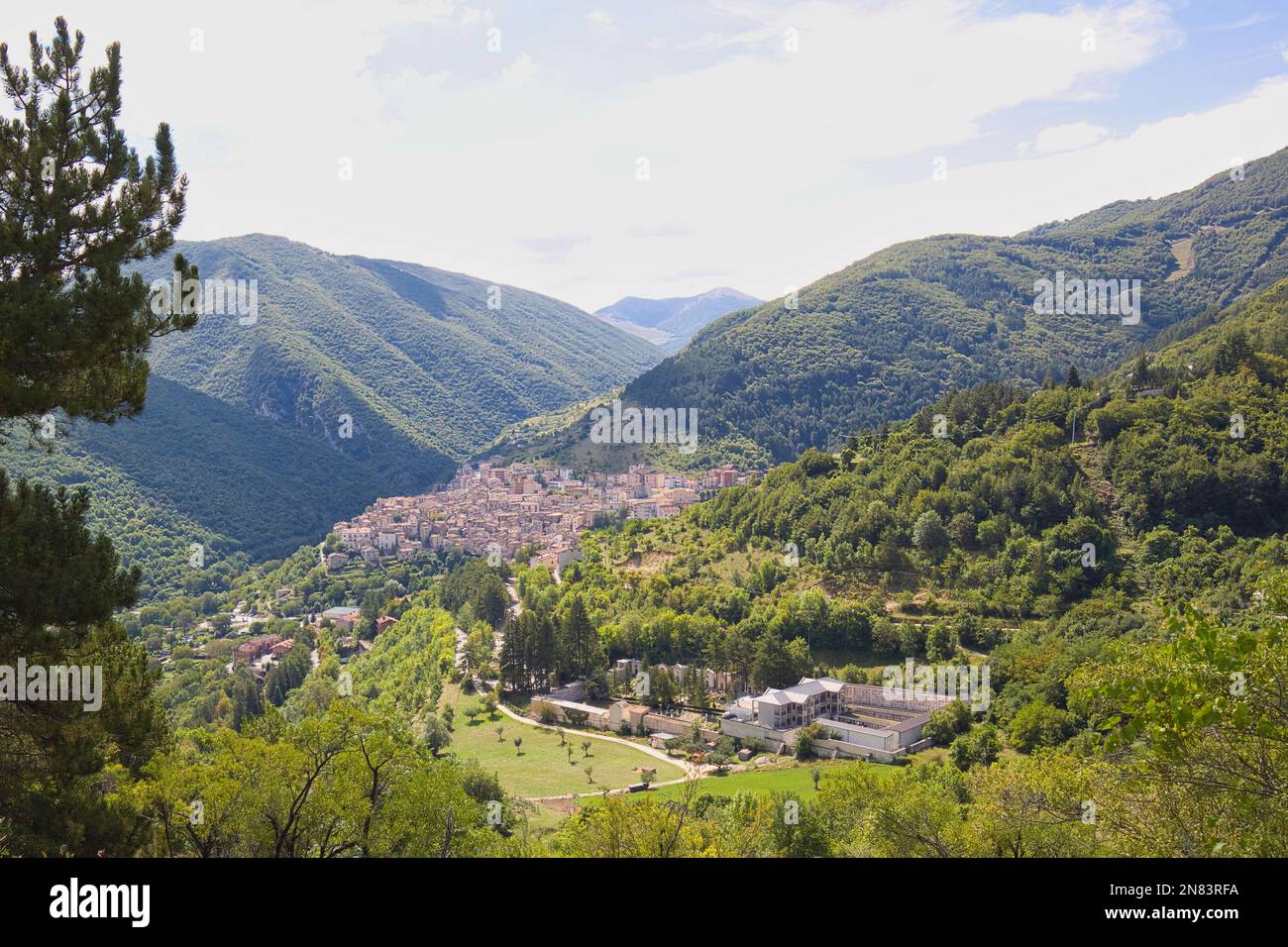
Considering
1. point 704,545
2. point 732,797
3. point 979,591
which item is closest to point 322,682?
point 704,545

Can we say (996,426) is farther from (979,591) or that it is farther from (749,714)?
(749,714)

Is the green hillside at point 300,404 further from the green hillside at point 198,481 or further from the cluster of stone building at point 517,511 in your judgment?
the cluster of stone building at point 517,511

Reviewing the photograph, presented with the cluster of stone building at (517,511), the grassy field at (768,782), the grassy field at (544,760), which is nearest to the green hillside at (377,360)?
the cluster of stone building at (517,511)

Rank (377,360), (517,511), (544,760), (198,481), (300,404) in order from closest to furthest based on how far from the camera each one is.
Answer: (544,760) < (517,511) < (198,481) < (300,404) < (377,360)

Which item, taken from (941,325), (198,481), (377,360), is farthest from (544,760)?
(377,360)

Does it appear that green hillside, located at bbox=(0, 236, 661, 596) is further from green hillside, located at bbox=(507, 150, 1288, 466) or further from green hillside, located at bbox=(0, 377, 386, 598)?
green hillside, located at bbox=(507, 150, 1288, 466)

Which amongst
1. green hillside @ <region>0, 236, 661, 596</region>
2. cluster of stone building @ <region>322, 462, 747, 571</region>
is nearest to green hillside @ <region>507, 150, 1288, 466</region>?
cluster of stone building @ <region>322, 462, 747, 571</region>

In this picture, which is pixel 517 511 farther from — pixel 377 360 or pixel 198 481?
pixel 377 360
